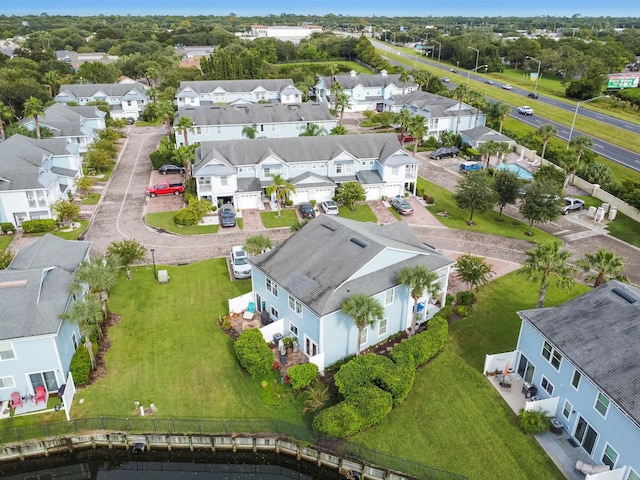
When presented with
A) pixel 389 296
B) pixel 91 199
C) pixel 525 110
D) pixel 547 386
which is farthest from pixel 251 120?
pixel 547 386

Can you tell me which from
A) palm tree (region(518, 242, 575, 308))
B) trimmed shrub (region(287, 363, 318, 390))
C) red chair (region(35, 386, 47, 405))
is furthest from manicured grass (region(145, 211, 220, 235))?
palm tree (region(518, 242, 575, 308))

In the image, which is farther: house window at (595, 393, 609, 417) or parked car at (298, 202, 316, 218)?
parked car at (298, 202, 316, 218)

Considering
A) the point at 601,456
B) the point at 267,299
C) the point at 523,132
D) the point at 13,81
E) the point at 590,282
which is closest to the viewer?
the point at 601,456

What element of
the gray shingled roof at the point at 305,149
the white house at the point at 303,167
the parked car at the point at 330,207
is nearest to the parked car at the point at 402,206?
the white house at the point at 303,167

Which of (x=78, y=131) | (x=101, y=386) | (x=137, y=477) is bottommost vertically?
(x=137, y=477)

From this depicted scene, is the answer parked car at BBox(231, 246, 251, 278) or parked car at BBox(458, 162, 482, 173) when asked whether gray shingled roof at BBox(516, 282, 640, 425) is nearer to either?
parked car at BBox(231, 246, 251, 278)

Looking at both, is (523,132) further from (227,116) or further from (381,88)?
(227,116)

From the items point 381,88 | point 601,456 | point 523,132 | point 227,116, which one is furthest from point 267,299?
point 381,88
